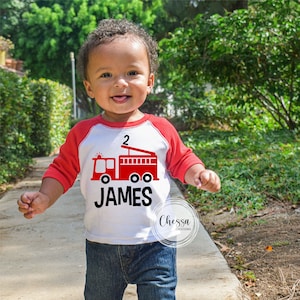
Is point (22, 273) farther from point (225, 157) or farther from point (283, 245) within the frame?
point (225, 157)

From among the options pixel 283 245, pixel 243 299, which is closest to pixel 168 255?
pixel 243 299

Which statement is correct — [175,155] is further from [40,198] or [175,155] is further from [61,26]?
[61,26]

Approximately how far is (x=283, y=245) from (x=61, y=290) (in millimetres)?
1649

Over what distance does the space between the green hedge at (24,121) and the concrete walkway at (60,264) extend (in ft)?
8.03

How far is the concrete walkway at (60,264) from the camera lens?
3156 millimetres

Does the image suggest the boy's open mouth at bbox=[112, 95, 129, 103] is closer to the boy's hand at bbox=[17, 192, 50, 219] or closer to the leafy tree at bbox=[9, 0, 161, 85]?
the boy's hand at bbox=[17, 192, 50, 219]

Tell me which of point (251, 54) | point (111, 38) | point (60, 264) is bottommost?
point (60, 264)

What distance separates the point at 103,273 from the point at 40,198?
377mm

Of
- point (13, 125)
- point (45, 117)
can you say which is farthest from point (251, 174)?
point (45, 117)

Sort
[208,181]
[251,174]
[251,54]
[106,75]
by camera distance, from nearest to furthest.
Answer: [208,181] → [106,75] → [251,174] → [251,54]

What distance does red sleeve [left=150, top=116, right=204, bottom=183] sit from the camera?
7.24 ft

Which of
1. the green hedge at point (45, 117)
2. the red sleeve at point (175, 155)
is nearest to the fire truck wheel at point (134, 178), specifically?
the red sleeve at point (175, 155)

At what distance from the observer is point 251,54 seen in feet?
36.4

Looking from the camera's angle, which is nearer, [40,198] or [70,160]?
[40,198]
